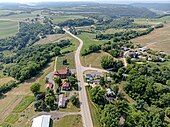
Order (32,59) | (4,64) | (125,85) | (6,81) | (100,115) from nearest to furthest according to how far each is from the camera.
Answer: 1. (100,115)
2. (125,85)
3. (6,81)
4. (32,59)
5. (4,64)

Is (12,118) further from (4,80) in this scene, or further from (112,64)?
(112,64)

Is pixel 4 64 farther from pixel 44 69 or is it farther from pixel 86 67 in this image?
pixel 86 67

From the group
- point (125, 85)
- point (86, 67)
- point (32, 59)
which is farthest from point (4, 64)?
point (125, 85)

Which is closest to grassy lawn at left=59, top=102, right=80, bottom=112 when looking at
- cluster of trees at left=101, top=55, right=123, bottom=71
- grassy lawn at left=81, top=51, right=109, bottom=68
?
cluster of trees at left=101, top=55, right=123, bottom=71

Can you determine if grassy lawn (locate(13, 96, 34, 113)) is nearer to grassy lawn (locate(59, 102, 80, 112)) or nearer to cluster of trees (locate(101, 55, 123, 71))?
grassy lawn (locate(59, 102, 80, 112))

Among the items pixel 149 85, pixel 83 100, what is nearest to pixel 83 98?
pixel 83 100

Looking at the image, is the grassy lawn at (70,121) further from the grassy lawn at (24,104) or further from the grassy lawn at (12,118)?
the grassy lawn at (24,104)

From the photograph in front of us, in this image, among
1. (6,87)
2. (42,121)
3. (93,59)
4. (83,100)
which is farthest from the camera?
(93,59)
